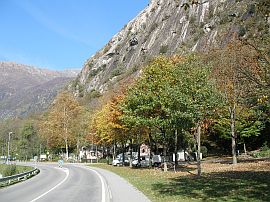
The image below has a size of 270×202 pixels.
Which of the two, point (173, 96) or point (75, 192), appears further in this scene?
point (173, 96)

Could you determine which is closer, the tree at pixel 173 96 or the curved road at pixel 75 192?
the curved road at pixel 75 192

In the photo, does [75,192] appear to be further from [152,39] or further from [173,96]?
[152,39]

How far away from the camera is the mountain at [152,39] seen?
3696 inches

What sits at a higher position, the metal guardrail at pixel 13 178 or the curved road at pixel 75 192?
the metal guardrail at pixel 13 178

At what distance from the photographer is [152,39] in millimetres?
123312

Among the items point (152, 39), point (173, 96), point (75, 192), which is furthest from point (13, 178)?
point (152, 39)

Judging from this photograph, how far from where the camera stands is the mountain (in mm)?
93875

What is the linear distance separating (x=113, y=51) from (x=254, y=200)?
141417mm

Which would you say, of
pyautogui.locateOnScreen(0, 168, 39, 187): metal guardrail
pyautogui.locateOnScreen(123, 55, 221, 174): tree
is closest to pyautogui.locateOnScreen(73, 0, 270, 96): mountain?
pyautogui.locateOnScreen(123, 55, 221, 174): tree

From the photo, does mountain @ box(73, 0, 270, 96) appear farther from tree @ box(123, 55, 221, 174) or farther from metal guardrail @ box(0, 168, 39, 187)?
metal guardrail @ box(0, 168, 39, 187)

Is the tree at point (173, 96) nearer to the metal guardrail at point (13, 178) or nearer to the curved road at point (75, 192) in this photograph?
the curved road at point (75, 192)

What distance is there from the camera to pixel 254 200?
44.1 ft

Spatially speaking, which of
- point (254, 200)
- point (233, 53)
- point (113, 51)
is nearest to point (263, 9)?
point (254, 200)

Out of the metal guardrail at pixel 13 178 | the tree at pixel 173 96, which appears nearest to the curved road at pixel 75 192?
the metal guardrail at pixel 13 178
